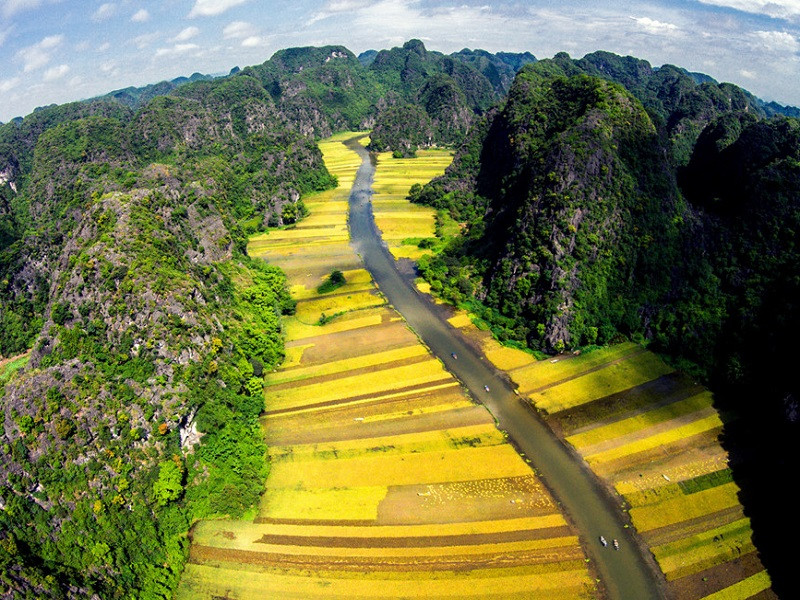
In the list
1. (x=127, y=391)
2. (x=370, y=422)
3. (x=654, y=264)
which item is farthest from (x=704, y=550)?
(x=127, y=391)

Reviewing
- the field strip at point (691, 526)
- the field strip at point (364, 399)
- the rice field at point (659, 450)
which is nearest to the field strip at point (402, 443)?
the field strip at point (364, 399)

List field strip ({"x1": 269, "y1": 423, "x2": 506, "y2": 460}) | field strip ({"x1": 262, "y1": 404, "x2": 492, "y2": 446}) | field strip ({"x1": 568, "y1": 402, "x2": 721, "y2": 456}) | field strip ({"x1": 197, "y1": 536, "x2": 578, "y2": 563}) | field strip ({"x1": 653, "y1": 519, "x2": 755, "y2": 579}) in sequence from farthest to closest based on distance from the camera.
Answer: field strip ({"x1": 262, "y1": 404, "x2": 492, "y2": 446}) < field strip ({"x1": 269, "y1": 423, "x2": 506, "y2": 460}) < field strip ({"x1": 568, "y1": 402, "x2": 721, "y2": 456}) < field strip ({"x1": 197, "y1": 536, "x2": 578, "y2": 563}) < field strip ({"x1": 653, "y1": 519, "x2": 755, "y2": 579})

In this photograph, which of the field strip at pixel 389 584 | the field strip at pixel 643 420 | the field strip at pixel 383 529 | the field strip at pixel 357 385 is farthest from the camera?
the field strip at pixel 357 385

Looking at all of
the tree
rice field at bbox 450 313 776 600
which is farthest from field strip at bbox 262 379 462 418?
the tree

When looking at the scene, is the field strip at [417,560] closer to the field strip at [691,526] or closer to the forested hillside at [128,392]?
the forested hillside at [128,392]

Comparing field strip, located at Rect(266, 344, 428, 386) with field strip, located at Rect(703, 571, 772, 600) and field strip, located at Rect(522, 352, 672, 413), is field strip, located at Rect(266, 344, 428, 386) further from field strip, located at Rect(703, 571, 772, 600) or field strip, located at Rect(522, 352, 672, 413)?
field strip, located at Rect(703, 571, 772, 600)

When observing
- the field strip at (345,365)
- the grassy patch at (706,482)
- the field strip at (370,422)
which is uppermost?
the field strip at (345,365)

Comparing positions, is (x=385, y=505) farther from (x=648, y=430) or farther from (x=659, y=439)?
(x=659, y=439)
